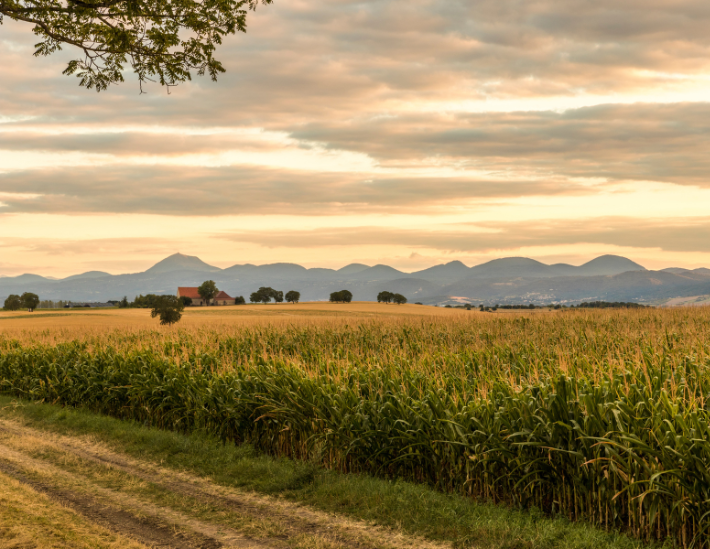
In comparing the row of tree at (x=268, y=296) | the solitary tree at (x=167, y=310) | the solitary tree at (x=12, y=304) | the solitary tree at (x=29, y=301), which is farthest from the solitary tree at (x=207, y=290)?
the solitary tree at (x=167, y=310)

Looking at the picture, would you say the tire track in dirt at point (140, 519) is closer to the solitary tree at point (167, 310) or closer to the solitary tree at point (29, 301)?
the solitary tree at point (167, 310)

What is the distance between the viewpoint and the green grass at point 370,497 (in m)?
7.67

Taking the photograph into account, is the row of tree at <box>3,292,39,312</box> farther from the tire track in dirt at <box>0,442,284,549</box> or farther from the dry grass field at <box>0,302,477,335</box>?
the tire track in dirt at <box>0,442,284,549</box>

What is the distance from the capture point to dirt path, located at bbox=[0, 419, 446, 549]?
805 cm

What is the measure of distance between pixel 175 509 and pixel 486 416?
17.7 ft

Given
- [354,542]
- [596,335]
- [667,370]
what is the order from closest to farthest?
[354,542], [667,370], [596,335]

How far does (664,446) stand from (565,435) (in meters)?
1.59

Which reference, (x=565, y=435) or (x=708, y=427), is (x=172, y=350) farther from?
(x=708, y=427)

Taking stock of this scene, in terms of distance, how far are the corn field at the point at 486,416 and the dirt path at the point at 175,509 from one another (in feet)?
6.58

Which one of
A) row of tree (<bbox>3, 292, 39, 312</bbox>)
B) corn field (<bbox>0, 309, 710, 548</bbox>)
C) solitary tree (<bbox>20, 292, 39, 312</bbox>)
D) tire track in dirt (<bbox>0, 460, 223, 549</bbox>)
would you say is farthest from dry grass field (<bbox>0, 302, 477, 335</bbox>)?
row of tree (<bbox>3, 292, 39, 312</bbox>)

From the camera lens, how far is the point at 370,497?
9.38 meters

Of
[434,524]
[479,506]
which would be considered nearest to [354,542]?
[434,524]

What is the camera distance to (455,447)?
9.71 meters

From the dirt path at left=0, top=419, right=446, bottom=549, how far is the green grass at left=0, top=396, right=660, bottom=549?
0.32m
